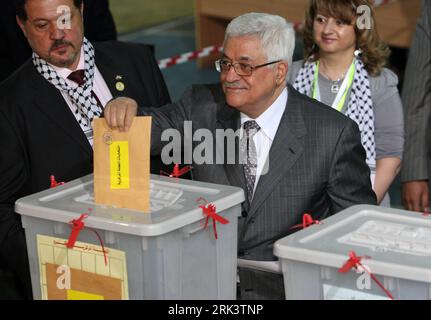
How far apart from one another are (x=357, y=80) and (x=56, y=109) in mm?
1430

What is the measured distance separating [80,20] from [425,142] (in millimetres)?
1682

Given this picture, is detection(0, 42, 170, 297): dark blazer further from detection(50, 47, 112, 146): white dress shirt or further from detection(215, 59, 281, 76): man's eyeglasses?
detection(215, 59, 281, 76): man's eyeglasses

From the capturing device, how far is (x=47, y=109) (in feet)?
11.2

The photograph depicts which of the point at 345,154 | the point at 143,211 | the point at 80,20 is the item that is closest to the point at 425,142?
the point at 345,154

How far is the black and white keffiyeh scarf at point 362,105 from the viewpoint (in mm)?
4184

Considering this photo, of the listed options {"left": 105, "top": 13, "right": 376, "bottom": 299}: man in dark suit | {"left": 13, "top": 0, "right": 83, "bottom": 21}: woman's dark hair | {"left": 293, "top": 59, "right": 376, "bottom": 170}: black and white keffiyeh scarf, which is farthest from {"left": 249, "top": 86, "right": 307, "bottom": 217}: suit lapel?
{"left": 293, "top": 59, "right": 376, "bottom": 170}: black and white keffiyeh scarf

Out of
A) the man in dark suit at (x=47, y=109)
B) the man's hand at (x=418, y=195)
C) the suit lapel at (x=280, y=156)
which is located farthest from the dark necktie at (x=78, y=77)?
the man's hand at (x=418, y=195)

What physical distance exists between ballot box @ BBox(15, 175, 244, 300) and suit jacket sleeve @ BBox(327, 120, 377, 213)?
1.38ft

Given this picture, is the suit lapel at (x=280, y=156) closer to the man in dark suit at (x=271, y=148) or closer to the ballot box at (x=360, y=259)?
the man in dark suit at (x=271, y=148)

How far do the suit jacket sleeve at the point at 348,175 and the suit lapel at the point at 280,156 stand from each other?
0.13m

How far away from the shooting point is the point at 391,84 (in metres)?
4.29
